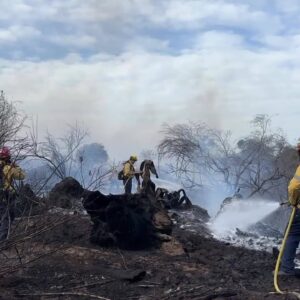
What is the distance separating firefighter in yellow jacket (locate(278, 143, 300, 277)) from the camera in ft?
22.9

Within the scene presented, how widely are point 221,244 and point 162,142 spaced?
551 inches

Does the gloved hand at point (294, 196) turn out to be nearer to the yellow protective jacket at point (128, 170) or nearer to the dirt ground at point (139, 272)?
the dirt ground at point (139, 272)

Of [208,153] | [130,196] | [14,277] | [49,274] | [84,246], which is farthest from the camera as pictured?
[208,153]

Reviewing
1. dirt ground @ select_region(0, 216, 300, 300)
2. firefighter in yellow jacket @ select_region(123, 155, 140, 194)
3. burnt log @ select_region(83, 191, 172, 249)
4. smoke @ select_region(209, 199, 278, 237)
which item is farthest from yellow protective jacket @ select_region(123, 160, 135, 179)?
burnt log @ select_region(83, 191, 172, 249)

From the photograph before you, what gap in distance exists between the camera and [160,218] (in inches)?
404

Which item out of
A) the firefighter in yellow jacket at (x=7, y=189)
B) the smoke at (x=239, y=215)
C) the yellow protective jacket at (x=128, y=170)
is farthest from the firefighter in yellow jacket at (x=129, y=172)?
the firefighter in yellow jacket at (x=7, y=189)

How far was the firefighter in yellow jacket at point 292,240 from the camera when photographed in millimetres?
6977

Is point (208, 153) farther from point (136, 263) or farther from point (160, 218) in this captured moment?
point (136, 263)

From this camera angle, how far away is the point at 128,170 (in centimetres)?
1548

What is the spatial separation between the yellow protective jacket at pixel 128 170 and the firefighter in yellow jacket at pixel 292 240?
28.0ft

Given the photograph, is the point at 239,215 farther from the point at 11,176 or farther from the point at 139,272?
the point at 11,176

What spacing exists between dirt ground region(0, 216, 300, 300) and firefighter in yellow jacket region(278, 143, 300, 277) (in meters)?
0.21

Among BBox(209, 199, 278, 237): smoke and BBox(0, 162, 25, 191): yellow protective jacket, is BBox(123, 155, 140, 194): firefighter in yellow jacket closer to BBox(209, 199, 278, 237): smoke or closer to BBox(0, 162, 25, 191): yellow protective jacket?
BBox(209, 199, 278, 237): smoke

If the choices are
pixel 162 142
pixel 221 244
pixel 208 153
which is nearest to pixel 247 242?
pixel 221 244
